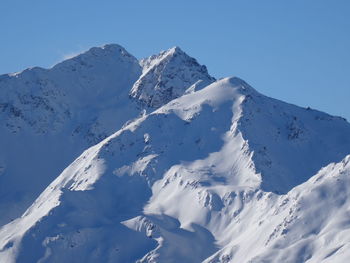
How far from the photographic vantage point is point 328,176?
618 ft

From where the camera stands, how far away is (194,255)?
191750mm

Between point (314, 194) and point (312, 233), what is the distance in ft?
34.6

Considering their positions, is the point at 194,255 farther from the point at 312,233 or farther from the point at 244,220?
the point at 312,233

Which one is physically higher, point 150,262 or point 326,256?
point 150,262

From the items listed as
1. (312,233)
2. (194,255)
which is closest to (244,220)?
(194,255)

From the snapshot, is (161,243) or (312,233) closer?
(312,233)

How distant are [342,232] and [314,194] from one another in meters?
14.6

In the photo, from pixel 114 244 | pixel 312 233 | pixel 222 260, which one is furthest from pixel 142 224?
pixel 312 233

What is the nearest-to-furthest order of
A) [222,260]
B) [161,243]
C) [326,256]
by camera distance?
[326,256] < [222,260] < [161,243]

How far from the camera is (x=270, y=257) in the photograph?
563 feet

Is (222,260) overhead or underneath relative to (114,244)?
underneath

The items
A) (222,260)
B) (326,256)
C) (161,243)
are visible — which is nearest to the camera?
(326,256)

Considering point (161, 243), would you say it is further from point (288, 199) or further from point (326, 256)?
point (326, 256)

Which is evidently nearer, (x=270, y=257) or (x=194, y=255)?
(x=270, y=257)
